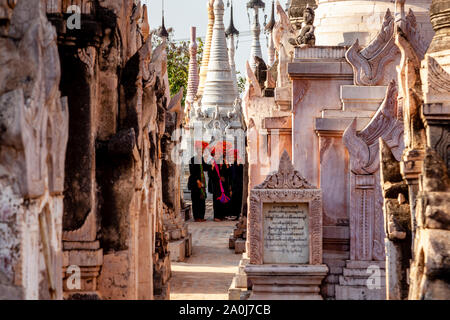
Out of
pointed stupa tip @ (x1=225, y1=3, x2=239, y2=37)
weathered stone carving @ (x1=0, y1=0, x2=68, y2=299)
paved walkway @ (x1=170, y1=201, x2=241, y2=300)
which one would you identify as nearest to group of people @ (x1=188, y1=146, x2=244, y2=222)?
paved walkway @ (x1=170, y1=201, x2=241, y2=300)

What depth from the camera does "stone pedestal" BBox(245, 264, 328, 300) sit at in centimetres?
1101

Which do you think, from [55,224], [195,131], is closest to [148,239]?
[55,224]

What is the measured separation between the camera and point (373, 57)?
40.4 ft

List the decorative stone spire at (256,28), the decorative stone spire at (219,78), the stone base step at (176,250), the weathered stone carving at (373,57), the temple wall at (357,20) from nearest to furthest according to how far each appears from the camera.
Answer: the weathered stone carving at (373,57) → the temple wall at (357,20) → the stone base step at (176,250) → the decorative stone spire at (219,78) → the decorative stone spire at (256,28)

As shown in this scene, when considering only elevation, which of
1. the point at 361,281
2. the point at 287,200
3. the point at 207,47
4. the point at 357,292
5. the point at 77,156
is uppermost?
the point at 207,47

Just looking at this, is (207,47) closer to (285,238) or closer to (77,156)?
(285,238)

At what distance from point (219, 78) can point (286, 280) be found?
26.0 metres

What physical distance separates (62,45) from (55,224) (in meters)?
3.46

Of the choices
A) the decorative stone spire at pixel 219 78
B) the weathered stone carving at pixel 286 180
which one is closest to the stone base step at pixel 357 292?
the weathered stone carving at pixel 286 180

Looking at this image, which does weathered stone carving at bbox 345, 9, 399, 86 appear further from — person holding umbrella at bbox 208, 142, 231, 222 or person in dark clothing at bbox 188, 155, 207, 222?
person holding umbrella at bbox 208, 142, 231, 222

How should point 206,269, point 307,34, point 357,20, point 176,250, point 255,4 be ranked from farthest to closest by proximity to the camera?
point 255,4, point 176,250, point 206,269, point 357,20, point 307,34

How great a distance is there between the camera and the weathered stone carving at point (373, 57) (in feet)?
40.4

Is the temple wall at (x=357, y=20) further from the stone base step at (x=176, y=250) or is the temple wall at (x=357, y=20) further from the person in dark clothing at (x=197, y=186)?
the person in dark clothing at (x=197, y=186)

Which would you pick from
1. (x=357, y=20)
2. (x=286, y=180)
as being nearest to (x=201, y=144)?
(x=357, y=20)
